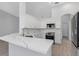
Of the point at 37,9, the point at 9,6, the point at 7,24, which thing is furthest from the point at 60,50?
the point at 7,24

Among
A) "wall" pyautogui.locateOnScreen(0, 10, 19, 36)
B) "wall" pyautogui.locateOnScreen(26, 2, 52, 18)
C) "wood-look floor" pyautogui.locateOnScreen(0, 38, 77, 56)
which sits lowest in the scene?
"wood-look floor" pyautogui.locateOnScreen(0, 38, 77, 56)

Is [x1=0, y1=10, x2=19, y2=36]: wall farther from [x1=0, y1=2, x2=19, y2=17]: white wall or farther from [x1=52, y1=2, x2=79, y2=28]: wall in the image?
[x1=52, y1=2, x2=79, y2=28]: wall

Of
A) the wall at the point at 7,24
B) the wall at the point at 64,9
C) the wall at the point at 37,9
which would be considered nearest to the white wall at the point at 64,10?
the wall at the point at 64,9

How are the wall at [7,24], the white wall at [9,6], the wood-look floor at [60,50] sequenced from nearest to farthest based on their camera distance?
the wood-look floor at [60,50]
the white wall at [9,6]
the wall at [7,24]

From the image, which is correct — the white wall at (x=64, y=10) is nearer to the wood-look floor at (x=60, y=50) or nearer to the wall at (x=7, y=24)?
the wood-look floor at (x=60, y=50)

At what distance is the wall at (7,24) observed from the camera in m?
4.85

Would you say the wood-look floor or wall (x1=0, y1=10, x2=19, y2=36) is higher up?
wall (x1=0, y1=10, x2=19, y2=36)

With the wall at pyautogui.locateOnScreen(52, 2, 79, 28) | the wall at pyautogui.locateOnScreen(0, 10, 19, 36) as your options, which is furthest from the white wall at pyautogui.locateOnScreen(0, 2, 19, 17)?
the wall at pyautogui.locateOnScreen(52, 2, 79, 28)

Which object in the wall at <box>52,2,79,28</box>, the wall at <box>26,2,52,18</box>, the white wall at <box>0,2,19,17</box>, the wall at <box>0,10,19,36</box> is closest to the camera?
the wall at <box>26,2,52,18</box>

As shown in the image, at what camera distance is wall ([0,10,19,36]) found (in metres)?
4.85

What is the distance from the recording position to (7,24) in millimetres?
5141

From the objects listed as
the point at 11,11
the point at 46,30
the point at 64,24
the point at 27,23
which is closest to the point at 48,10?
the point at 46,30

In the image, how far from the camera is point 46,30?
15.8 ft

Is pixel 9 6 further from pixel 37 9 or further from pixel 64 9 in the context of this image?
pixel 64 9
